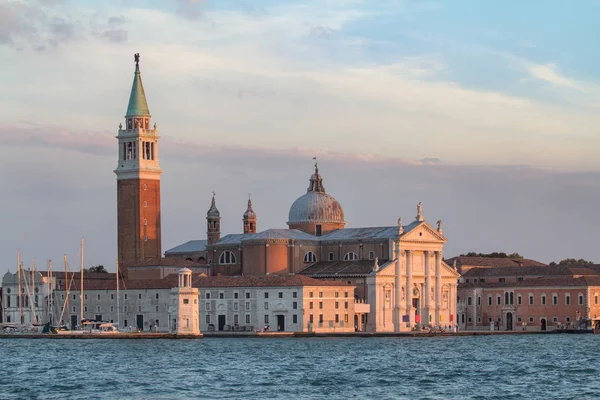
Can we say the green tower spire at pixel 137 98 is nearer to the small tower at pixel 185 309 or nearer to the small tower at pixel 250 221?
the small tower at pixel 250 221

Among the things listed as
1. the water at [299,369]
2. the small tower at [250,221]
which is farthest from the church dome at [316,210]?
the water at [299,369]

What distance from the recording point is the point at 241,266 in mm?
103625

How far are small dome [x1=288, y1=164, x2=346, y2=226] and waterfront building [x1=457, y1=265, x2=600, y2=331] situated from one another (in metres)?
10.3

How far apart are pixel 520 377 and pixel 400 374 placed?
455 cm

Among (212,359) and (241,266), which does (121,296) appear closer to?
(241,266)

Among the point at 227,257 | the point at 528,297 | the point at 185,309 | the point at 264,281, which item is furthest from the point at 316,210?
the point at 185,309

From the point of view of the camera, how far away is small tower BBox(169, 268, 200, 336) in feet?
286

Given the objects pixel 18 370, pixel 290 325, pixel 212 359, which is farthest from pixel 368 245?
pixel 18 370

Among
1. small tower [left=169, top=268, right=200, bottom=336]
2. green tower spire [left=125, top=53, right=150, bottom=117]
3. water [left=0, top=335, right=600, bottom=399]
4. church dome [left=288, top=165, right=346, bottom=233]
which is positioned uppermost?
green tower spire [left=125, top=53, right=150, bottom=117]

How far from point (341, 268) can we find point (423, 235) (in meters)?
5.95

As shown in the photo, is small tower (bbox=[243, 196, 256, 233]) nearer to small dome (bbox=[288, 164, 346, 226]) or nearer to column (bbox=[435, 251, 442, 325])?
small dome (bbox=[288, 164, 346, 226])

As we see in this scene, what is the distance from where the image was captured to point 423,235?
100 meters

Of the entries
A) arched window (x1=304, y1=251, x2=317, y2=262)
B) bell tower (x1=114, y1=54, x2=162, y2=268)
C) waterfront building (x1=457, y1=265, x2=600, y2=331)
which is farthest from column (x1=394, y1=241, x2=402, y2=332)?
bell tower (x1=114, y1=54, x2=162, y2=268)

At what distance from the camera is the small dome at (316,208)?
106062 mm
